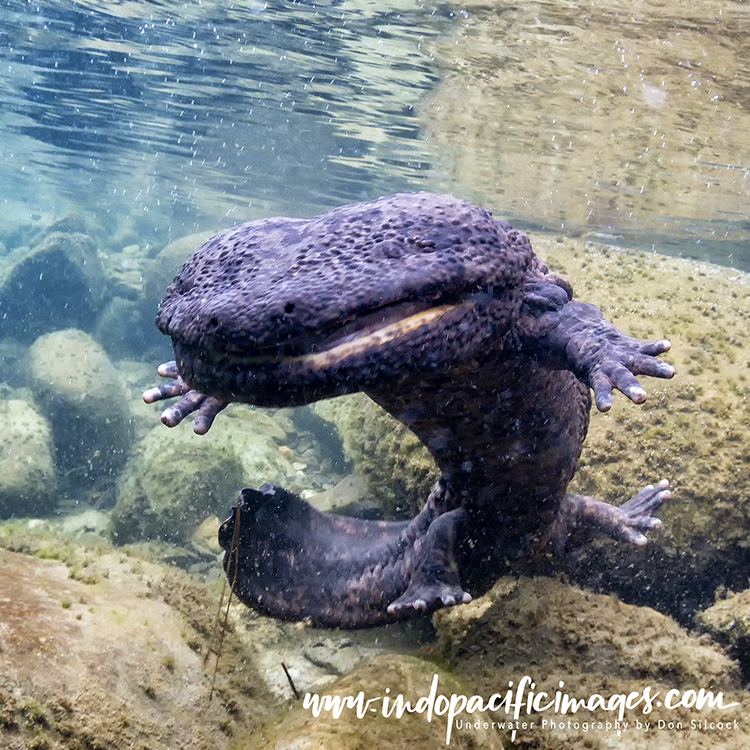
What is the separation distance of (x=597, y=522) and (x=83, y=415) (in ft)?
35.5

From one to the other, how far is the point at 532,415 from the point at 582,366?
664 millimetres

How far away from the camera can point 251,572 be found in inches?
145

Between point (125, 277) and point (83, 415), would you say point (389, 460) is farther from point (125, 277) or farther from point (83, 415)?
point (125, 277)

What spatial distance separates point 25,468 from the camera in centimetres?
972

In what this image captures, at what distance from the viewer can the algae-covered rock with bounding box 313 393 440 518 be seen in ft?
17.3

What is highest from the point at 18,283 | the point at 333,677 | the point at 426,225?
the point at 426,225

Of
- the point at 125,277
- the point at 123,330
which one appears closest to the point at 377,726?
the point at 123,330

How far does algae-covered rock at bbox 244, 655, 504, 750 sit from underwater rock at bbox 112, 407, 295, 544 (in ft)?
19.5

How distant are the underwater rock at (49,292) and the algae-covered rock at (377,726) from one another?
Result: 63.1ft

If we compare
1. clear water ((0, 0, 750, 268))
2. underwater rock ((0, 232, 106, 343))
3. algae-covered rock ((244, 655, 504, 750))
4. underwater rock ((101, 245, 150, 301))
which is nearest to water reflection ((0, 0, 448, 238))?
clear water ((0, 0, 750, 268))

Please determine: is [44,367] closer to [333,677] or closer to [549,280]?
[333,677]

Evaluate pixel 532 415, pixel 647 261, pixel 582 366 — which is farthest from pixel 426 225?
pixel 647 261

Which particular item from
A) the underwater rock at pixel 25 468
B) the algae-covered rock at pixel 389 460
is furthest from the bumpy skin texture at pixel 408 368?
the underwater rock at pixel 25 468

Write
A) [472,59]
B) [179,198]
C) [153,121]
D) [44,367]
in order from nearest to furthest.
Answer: [472,59] → [44,367] → [153,121] → [179,198]
